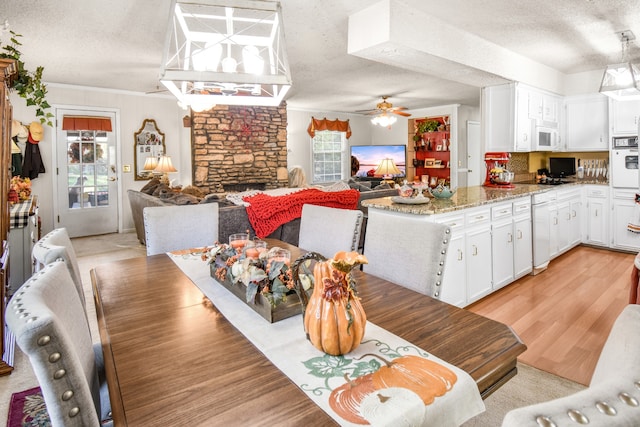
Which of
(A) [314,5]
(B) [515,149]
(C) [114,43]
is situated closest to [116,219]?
(C) [114,43]

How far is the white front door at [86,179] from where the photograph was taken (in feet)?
20.2

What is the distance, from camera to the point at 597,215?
17.0 ft

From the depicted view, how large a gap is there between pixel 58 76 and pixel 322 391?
638 centimetres

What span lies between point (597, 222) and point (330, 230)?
15.6 ft

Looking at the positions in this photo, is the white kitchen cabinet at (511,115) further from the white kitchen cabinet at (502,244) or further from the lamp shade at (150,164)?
the lamp shade at (150,164)

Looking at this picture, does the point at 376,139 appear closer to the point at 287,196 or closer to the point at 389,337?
the point at 287,196

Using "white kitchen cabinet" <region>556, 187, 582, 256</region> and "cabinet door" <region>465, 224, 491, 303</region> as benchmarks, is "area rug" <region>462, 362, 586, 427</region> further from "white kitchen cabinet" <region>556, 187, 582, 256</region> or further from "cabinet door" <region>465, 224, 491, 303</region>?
"white kitchen cabinet" <region>556, 187, 582, 256</region>

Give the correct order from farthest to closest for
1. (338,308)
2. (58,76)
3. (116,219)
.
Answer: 1. (116,219)
2. (58,76)
3. (338,308)

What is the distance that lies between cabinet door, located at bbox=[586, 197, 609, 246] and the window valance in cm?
749

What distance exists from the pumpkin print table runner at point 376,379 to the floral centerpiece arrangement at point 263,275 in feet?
0.39

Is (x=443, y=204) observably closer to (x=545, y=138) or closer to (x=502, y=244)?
(x=502, y=244)

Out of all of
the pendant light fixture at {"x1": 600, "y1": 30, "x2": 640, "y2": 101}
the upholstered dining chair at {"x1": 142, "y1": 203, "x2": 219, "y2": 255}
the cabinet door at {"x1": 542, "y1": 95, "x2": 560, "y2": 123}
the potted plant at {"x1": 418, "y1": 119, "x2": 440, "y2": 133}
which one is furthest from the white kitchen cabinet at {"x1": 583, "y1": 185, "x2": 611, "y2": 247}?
the upholstered dining chair at {"x1": 142, "y1": 203, "x2": 219, "y2": 255}

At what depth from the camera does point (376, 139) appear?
403 inches

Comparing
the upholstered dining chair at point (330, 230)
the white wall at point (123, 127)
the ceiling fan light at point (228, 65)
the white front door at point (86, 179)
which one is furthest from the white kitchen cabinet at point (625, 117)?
the white front door at point (86, 179)
